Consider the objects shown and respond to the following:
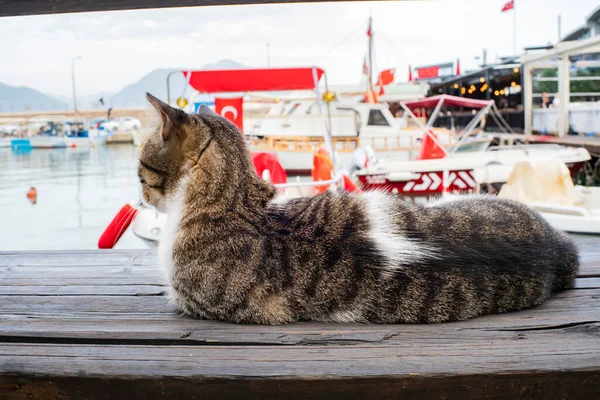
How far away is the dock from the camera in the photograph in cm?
115

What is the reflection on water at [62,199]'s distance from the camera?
9.91m

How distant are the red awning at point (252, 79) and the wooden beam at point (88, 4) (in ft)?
14.2

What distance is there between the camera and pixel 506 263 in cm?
165

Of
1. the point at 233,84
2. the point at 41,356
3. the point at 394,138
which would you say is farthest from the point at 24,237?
the point at 41,356

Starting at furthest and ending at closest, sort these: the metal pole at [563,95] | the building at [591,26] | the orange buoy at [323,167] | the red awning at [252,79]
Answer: the building at [591,26], the metal pole at [563,95], the orange buoy at [323,167], the red awning at [252,79]

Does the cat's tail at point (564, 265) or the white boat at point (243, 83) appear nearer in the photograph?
the cat's tail at point (564, 265)

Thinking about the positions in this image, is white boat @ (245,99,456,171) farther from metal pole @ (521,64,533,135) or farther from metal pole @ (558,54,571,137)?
metal pole @ (521,64,533,135)

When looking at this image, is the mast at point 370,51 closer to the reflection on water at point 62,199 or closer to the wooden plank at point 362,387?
the reflection on water at point 62,199

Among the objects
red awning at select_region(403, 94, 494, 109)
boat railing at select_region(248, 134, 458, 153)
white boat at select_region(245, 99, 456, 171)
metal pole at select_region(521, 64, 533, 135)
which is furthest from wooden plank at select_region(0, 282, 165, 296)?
metal pole at select_region(521, 64, 533, 135)

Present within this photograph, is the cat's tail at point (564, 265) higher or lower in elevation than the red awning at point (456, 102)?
lower

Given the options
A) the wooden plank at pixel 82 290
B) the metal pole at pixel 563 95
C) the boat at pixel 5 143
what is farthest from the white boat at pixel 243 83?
the boat at pixel 5 143

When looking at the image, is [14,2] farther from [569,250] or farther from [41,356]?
[569,250]

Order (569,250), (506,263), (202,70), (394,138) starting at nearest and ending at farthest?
(506,263)
(569,250)
(202,70)
(394,138)

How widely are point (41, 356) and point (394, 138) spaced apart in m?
13.3
